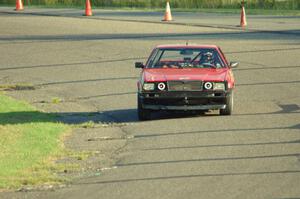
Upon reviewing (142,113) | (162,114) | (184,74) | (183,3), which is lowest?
(183,3)

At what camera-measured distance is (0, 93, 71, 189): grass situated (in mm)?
11539

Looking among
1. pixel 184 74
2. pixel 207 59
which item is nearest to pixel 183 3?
pixel 207 59

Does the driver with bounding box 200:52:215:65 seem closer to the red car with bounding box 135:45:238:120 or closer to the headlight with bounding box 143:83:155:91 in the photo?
the red car with bounding box 135:45:238:120

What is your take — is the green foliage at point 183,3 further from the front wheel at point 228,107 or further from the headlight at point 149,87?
the headlight at point 149,87

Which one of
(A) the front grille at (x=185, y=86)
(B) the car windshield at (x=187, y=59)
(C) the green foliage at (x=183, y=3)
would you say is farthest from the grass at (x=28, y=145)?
(C) the green foliage at (x=183, y=3)

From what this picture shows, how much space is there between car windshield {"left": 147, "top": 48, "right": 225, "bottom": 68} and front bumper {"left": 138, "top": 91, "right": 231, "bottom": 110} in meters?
1.08

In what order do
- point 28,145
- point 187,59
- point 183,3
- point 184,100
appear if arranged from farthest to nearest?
point 183,3 → point 187,59 → point 184,100 → point 28,145

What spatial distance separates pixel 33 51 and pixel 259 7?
2639 centimetres

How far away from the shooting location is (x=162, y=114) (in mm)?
17578

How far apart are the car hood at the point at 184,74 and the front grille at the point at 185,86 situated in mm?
56

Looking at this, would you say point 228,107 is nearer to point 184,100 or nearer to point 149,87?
point 184,100

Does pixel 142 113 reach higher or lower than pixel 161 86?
lower

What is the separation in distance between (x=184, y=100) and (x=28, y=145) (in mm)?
3412

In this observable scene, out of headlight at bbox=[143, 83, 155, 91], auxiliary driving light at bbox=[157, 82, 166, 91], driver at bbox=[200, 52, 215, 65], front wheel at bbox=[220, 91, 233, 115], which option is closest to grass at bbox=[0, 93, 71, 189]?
headlight at bbox=[143, 83, 155, 91]
